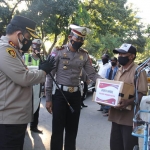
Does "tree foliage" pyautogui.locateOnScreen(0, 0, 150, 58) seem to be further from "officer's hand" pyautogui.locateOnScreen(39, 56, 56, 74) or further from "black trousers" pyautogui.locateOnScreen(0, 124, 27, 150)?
"black trousers" pyautogui.locateOnScreen(0, 124, 27, 150)

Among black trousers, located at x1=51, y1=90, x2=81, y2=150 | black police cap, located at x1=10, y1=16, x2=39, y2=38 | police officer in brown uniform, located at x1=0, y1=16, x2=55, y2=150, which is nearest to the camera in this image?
police officer in brown uniform, located at x1=0, y1=16, x2=55, y2=150

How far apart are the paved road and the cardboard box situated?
2.00 metres

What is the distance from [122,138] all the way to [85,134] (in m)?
2.41

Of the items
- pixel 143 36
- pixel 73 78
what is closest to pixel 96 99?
pixel 73 78

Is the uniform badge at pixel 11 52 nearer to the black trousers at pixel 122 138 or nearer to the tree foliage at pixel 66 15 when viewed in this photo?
the black trousers at pixel 122 138

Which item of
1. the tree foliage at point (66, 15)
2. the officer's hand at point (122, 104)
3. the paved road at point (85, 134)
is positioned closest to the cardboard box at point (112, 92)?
the officer's hand at point (122, 104)

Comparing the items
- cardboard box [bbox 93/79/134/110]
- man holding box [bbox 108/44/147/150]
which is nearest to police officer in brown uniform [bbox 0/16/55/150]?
cardboard box [bbox 93/79/134/110]

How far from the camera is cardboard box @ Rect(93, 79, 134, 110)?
2910mm

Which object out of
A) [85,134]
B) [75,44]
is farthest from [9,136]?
[85,134]

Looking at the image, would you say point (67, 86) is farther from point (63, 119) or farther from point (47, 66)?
point (47, 66)

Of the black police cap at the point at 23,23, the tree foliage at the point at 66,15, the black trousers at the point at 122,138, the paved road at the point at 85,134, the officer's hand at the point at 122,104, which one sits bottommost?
the paved road at the point at 85,134

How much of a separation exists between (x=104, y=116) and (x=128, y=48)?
15.2 ft

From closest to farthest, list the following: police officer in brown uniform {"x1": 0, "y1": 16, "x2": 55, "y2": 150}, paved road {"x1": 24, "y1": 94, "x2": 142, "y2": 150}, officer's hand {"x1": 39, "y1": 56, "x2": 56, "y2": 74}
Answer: police officer in brown uniform {"x1": 0, "y1": 16, "x2": 55, "y2": 150} → officer's hand {"x1": 39, "y1": 56, "x2": 56, "y2": 74} → paved road {"x1": 24, "y1": 94, "x2": 142, "y2": 150}

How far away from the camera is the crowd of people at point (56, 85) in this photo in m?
2.49
